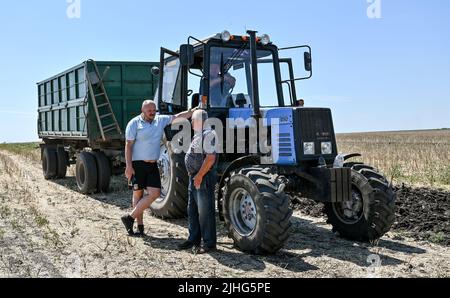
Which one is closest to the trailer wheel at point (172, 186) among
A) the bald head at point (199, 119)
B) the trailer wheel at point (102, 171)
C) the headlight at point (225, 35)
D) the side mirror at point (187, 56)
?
the side mirror at point (187, 56)

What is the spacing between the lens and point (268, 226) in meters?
4.96

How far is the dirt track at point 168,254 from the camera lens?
476 cm

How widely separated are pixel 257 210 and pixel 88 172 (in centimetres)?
591

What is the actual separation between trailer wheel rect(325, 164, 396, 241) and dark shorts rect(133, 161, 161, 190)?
8.06ft

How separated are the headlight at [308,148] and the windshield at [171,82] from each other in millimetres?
2223

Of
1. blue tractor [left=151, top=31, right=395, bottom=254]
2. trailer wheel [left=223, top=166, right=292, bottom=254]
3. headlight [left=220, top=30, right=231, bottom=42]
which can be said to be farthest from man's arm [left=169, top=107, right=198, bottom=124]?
trailer wheel [left=223, top=166, right=292, bottom=254]

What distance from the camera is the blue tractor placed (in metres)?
5.23

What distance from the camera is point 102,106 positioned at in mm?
9953

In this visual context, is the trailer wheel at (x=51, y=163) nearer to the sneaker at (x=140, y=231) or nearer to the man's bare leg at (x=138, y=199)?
the man's bare leg at (x=138, y=199)

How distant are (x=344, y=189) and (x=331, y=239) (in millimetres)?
1016

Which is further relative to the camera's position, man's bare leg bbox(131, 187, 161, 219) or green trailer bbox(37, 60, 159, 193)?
green trailer bbox(37, 60, 159, 193)

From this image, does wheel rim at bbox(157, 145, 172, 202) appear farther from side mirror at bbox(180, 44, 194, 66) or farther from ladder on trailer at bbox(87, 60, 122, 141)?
ladder on trailer at bbox(87, 60, 122, 141)

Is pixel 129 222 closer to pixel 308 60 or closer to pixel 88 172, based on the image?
pixel 308 60
